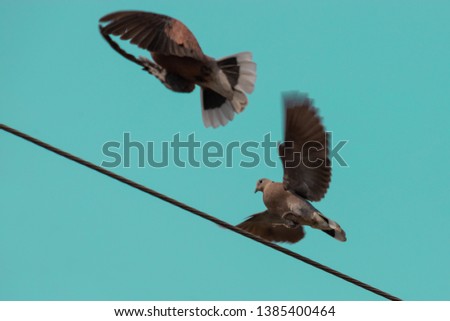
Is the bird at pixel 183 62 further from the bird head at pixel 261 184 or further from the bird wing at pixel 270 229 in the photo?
the bird wing at pixel 270 229

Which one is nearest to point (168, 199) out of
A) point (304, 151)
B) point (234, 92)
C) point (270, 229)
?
point (304, 151)

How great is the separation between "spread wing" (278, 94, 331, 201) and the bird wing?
456 millimetres

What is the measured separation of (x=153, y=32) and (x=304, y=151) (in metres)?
1.47

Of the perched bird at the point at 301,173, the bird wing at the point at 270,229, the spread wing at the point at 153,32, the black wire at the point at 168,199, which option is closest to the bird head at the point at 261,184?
the perched bird at the point at 301,173

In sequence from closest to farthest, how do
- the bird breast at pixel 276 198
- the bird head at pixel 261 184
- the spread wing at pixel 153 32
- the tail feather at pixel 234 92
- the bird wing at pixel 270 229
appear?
the spread wing at pixel 153 32
the bird breast at pixel 276 198
the tail feather at pixel 234 92
the bird head at pixel 261 184
the bird wing at pixel 270 229

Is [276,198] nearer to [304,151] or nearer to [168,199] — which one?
[304,151]

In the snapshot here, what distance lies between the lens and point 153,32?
18.8 ft

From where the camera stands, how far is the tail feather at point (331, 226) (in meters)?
5.64

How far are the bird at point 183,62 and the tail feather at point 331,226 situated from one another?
1.17 metres

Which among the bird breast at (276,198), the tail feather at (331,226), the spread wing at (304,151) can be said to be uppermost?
the spread wing at (304,151)

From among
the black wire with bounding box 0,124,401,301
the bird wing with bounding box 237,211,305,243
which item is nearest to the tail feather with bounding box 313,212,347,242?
the bird wing with bounding box 237,211,305,243

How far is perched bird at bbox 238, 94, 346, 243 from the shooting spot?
Result: 5.62m
